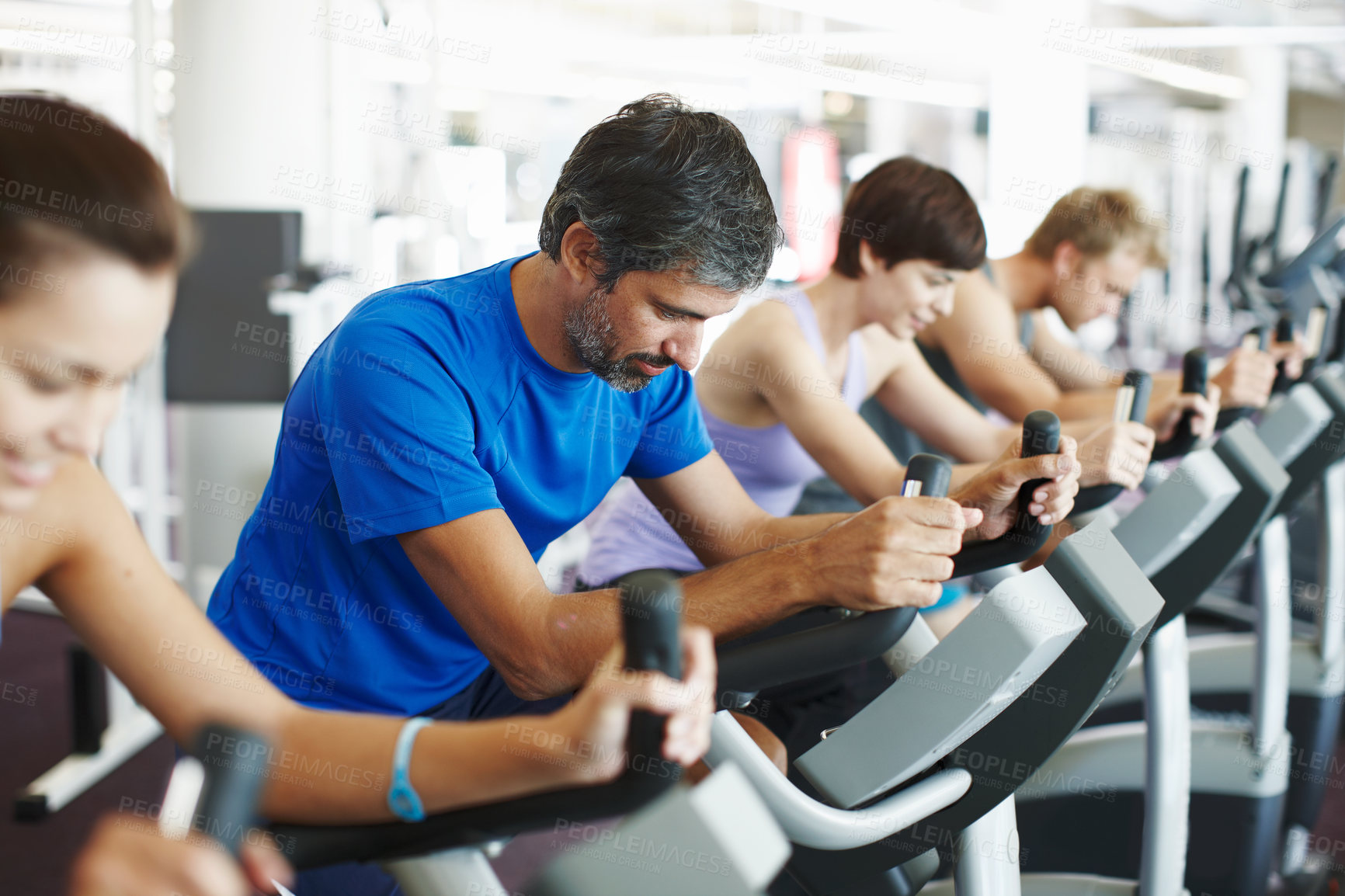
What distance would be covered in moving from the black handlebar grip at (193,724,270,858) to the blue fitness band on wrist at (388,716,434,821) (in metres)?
0.34

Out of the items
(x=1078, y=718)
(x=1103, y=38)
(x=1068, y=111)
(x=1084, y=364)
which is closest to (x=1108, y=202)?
(x=1084, y=364)

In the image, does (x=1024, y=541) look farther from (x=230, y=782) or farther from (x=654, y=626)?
(x=230, y=782)

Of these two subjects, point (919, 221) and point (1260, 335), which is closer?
point (919, 221)

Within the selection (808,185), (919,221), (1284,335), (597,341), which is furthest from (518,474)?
(808,185)

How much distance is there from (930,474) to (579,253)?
516 millimetres

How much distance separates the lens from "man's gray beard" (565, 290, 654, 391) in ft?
4.21

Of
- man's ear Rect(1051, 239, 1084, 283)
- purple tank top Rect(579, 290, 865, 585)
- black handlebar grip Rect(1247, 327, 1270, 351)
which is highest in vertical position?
man's ear Rect(1051, 239, 1084, 283)

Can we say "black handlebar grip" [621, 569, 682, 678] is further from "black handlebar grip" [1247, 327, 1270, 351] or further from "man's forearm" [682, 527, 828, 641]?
"black handlebar grip" [1247, 327, 1270, 351]

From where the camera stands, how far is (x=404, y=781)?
0.80 m

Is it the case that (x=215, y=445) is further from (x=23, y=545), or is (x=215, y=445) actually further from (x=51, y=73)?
(x=51, y=73)

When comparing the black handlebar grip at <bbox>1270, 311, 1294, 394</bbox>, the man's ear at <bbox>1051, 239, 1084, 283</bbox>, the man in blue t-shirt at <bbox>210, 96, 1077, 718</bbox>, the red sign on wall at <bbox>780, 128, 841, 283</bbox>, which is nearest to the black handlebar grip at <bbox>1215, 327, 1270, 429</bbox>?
the black handlebar grip at <bbox>1270, 311, 1294, 394</bbox>

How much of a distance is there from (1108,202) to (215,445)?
9.11ft

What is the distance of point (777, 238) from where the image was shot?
136 centimetres

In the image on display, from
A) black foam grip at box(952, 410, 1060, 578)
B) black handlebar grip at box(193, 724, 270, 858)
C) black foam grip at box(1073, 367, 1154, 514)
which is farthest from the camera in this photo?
black foam grip at box(1073, 367, 1154, 514)
